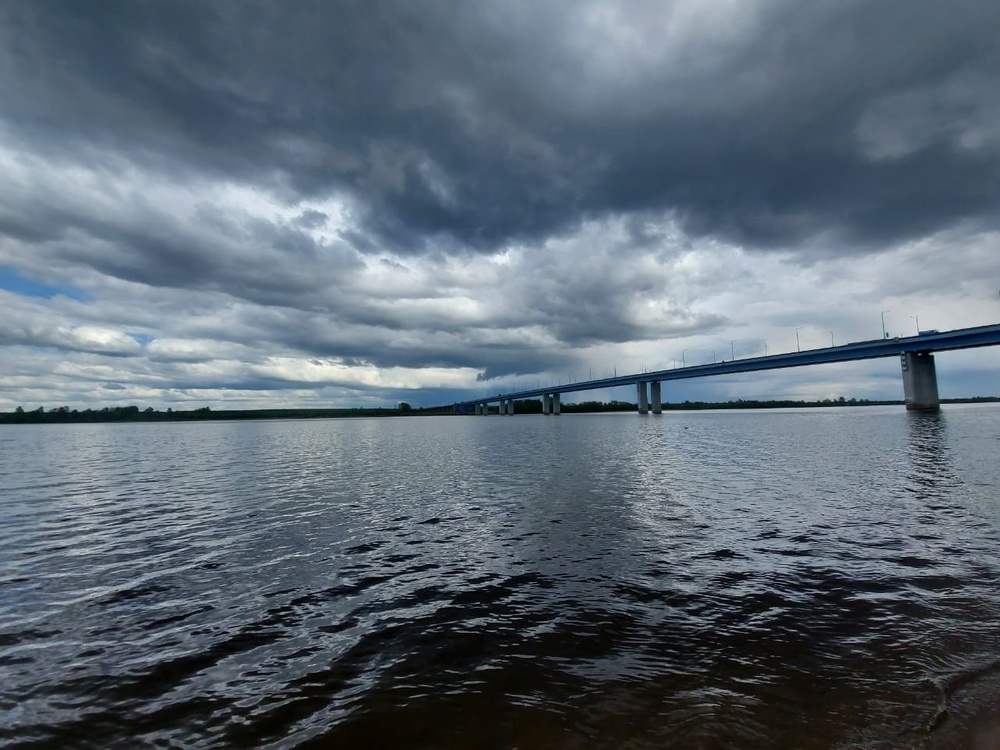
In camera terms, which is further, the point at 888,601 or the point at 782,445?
the point at 782,445

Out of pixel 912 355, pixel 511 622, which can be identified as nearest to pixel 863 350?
pixel 912 355

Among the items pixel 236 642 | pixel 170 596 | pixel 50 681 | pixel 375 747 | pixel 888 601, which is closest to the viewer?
pixel 375 747

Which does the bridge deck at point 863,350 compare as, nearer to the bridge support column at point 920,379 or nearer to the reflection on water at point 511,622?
the bridge support column at point 920,379

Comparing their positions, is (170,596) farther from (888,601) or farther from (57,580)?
(888,601)

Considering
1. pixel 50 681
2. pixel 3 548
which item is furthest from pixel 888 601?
pixel 3 548

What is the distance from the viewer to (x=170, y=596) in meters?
12.3

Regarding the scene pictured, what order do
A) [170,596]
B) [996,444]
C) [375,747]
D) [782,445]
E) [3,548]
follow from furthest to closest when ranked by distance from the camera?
[782,445] → [996,444] → [3,548] → [170,596] → [375,747]

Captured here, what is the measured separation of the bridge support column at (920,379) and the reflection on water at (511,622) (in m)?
112

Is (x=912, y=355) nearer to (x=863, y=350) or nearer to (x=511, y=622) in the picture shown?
(x=863, y=350)

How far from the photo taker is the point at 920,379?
113 m

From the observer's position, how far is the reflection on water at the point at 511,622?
682 cm

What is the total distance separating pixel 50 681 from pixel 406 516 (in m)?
13.4

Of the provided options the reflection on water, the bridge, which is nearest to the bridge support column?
the bridge

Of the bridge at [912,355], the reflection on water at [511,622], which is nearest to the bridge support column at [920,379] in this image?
the bridge at [912,355]
